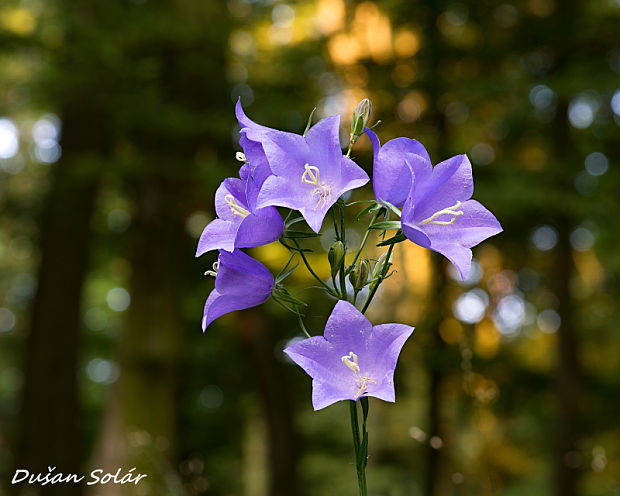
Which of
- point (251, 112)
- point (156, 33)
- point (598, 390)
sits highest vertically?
point (156, 33)

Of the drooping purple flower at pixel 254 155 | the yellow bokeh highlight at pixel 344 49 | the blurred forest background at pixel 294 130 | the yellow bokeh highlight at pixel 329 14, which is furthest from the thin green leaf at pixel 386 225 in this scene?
the yellow bokeh highlight at pixel 329 14

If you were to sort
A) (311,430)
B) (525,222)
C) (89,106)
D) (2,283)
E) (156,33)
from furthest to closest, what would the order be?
(2,283)
(311,430)
(525,222)
(89,106)
(156,33)

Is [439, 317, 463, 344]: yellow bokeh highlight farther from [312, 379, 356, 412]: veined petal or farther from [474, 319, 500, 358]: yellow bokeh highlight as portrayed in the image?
[312, 379, 356, 412]: veined petal

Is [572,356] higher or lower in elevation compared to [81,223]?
lower

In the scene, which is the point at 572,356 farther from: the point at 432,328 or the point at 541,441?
the point at 541,441

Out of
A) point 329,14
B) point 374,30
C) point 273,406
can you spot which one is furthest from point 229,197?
point 329,14

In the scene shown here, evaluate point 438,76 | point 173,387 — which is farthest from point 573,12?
point 173,387

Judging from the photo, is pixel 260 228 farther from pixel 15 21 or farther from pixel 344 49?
pixel 15 21
